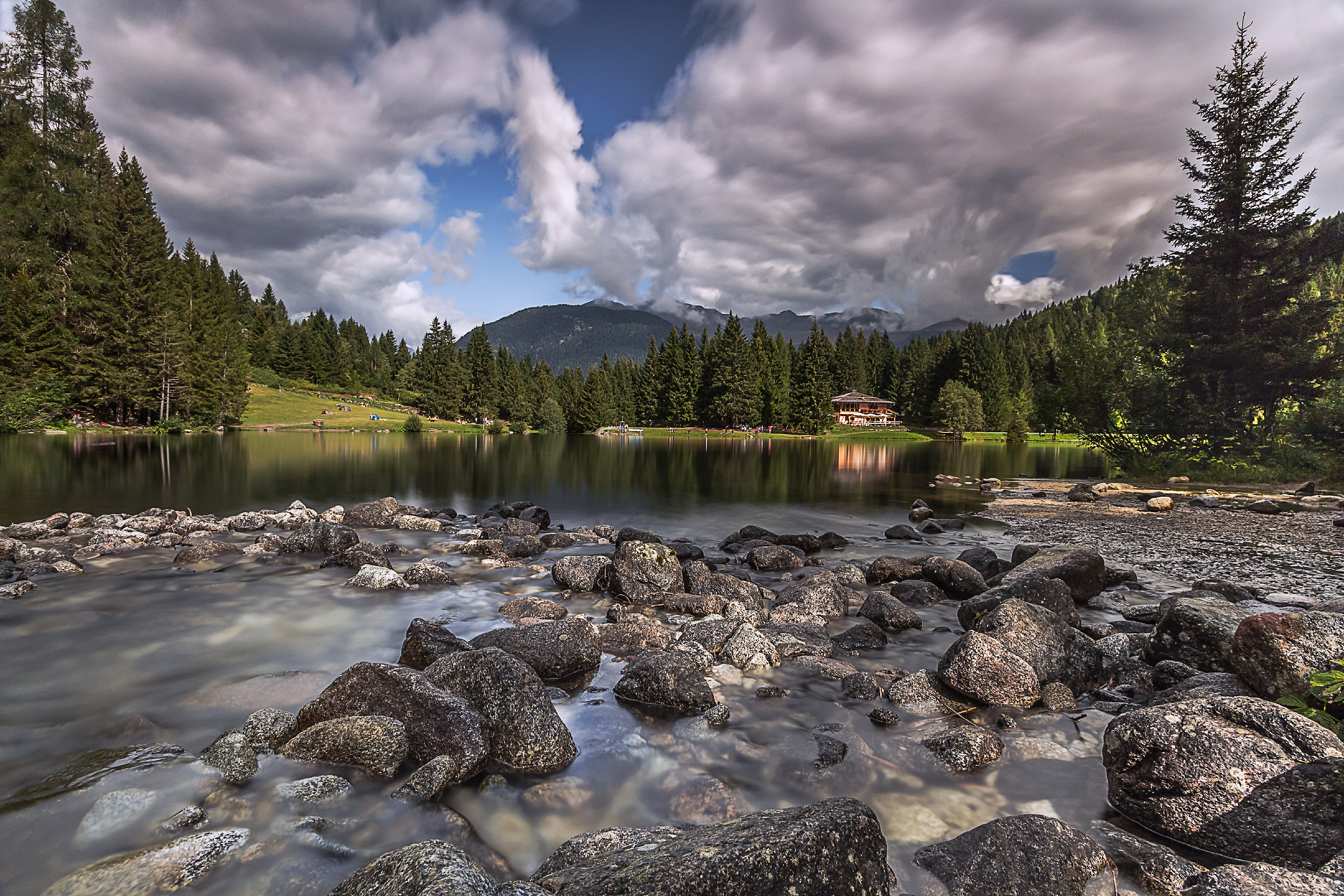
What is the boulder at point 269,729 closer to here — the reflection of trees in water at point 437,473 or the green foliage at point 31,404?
the reflection of trees in water at point 437,473

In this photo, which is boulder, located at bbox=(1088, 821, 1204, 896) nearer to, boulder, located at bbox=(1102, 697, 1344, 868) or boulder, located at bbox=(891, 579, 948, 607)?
boulder, located at bbox=(1102, 697, 1344, 868)

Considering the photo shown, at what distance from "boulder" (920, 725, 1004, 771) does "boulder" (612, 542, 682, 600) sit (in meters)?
6.91

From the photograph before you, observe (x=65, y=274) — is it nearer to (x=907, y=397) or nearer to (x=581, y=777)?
(x=581, y=777)

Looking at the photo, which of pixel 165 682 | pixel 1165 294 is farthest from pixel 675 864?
pixel 1165 294

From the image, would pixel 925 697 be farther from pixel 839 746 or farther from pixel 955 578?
pixel 955 578

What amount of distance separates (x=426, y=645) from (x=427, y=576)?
5150 millimetres

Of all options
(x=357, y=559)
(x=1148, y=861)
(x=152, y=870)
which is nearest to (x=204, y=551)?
(x=357, y=559)

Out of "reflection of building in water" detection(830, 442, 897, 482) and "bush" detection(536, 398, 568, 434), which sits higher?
"bush" detection(536, 398, 568, 434)

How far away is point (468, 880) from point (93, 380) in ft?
239

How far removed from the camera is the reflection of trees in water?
25.4 m

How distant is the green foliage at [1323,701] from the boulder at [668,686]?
5.88m

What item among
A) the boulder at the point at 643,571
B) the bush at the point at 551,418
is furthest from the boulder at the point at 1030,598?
the bush at the point at 551,418

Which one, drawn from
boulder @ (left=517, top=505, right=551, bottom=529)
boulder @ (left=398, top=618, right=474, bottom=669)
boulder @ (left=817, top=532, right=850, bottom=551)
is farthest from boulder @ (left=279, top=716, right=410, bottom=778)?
boulder @ (left=817, top=532, right=850, bottom=551)

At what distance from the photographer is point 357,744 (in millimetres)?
6016
